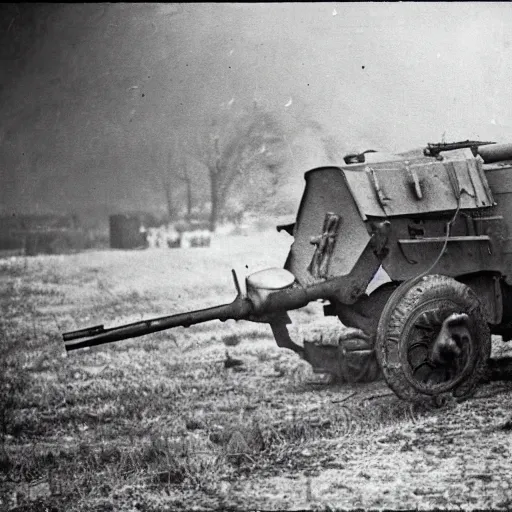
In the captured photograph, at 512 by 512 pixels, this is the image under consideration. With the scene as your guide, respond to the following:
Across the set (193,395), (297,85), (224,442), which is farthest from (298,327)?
(224,442)

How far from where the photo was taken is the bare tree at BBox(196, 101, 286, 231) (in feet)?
43.4

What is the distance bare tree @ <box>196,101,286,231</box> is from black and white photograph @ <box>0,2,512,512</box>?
4 centimetres

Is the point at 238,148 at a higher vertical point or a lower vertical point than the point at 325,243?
higher

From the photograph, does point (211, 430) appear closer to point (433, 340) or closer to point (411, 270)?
point (433, 340)

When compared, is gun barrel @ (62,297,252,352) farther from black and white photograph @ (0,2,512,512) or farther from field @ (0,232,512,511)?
field @ (0,232,512,511)

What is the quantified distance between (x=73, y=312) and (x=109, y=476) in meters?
6.70

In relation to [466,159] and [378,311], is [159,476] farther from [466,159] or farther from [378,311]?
[466,159]

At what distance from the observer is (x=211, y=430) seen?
6477 mm

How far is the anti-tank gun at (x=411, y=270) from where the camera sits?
20.6ft

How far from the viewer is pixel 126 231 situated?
14602 mm

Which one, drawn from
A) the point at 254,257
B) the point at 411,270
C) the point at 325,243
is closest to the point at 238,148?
the point at 254,257

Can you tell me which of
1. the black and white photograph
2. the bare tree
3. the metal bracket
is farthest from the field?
the bare tree

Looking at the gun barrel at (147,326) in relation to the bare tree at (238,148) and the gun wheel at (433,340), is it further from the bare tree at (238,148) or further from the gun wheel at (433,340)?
the bare tree at (238,148)

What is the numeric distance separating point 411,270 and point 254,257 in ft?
21.5
